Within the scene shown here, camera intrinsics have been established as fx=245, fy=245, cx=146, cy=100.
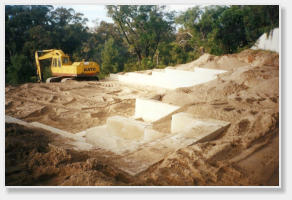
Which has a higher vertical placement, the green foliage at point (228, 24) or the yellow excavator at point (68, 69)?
the green foliage at point (228, 24)

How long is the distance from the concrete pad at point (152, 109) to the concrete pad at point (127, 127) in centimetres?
95

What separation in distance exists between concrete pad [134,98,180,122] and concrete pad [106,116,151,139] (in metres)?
0.95

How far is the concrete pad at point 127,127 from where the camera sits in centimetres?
438

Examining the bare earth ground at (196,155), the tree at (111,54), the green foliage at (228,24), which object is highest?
the green foliage at (228,24)

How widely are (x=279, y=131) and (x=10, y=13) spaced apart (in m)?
4.54

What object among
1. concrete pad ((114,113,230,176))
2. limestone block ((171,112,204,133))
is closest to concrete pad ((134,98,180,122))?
limestone block ((171,112,204,133))

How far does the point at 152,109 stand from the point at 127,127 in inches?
52.5

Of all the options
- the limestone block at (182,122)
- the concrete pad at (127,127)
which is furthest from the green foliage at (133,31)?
the concrete pad at (127,127)

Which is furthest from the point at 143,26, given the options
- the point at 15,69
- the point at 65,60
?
the point at 65,60

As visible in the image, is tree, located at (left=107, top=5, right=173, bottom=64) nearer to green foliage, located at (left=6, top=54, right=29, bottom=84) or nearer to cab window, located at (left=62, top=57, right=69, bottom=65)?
green foliage, located at (left=6, top=54, right=29, bottom=84)

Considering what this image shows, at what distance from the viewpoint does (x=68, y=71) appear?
10648 millimetres

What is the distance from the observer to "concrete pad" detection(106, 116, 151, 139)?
4375 mm

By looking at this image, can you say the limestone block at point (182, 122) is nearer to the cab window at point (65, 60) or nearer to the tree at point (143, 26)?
the tree at point (143, 26)

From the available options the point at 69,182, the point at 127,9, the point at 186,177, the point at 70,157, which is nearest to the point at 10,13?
the point at 127,9
